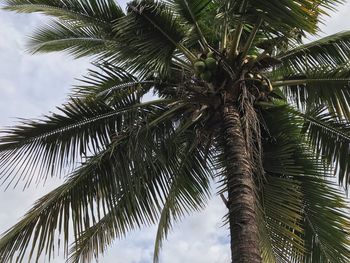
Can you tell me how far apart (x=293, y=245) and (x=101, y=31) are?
14.5 feet

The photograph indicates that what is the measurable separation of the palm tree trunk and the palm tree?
28mm

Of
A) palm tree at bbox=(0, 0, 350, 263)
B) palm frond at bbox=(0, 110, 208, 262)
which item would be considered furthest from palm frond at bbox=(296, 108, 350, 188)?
palm frond at bbox=(0, 110, 208, 262)

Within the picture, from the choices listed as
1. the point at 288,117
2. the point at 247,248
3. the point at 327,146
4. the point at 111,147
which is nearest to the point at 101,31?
the point at 111,147

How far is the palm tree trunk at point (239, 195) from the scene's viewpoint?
6.33 metres

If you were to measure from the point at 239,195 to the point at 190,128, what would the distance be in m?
2.36

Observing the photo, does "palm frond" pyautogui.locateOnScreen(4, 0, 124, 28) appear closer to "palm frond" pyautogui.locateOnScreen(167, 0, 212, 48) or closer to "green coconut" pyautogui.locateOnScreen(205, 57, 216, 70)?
"palm frond" pyautogui.locateOnScreen(167, 0, 212, 48)

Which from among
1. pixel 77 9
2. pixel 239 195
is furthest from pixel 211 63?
pixel 77 9

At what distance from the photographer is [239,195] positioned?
6.85 meters

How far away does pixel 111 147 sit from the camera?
8516 millimetres

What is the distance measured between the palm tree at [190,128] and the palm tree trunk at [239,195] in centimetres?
3

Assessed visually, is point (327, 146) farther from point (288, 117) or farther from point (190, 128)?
point (190, 128)

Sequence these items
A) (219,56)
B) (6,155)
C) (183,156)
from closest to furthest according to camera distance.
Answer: (219,56), (6,155), (183,156)

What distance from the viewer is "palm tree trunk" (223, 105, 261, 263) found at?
249 inches

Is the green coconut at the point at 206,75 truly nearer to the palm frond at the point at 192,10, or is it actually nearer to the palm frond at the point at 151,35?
the palm frond at the point at 192,10
